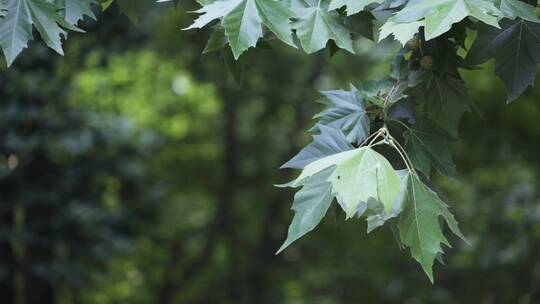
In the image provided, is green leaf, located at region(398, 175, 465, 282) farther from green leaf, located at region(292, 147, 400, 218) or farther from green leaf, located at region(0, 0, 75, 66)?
green leaf, located at region(0, 0, 75, 66)

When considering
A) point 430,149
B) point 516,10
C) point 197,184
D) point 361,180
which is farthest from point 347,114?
point 197,184

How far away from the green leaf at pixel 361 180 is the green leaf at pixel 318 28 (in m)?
0.48

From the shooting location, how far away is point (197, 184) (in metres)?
9.93

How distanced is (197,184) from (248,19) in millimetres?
8104

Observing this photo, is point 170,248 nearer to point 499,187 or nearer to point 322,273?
point 322,273

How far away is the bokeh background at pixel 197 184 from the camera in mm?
6168

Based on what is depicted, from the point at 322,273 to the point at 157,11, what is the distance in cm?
400

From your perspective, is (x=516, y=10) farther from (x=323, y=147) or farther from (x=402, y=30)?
(x=323, y=147)

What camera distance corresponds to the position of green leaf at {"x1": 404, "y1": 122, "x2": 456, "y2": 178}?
2285 mm

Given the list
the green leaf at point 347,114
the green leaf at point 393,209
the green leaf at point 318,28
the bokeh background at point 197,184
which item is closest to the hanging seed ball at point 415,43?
the green leaf at point 347,114

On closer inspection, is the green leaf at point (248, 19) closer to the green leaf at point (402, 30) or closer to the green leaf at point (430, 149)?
the green leaf at point (402, 30)

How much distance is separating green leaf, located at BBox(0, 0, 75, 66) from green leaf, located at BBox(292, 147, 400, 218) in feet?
2.99

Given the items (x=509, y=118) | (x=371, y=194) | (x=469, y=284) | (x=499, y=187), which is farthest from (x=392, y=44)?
(x=371, y=194)

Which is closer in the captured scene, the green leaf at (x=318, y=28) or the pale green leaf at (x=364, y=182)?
the pale green leaf at (x=364, y=182)
